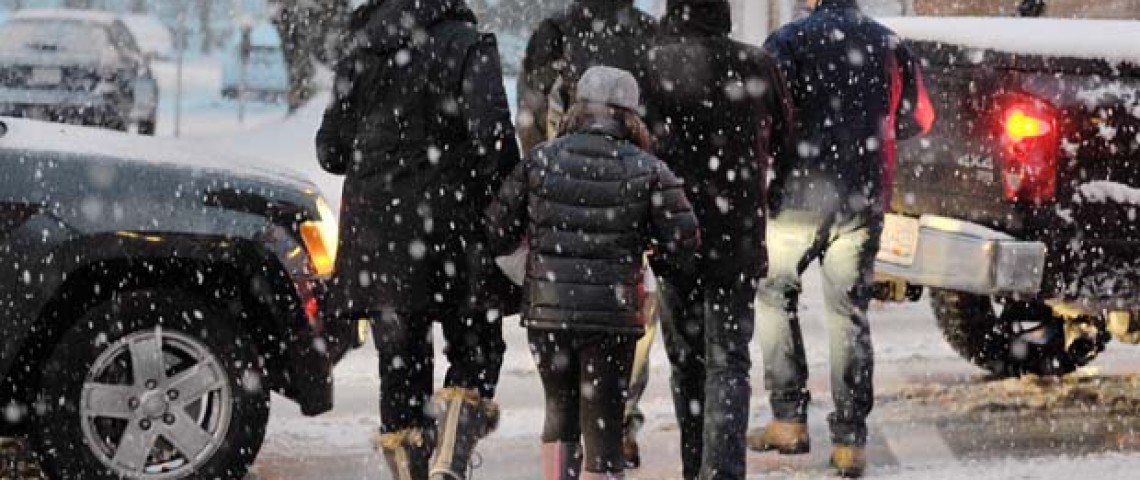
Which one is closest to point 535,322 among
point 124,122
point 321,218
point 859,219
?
point 321,218

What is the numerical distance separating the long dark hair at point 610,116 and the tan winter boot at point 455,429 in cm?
84

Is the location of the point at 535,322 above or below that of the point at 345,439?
above

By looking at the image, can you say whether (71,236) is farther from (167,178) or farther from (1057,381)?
(1057,381)

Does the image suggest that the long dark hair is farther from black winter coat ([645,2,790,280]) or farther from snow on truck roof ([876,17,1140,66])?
snow on truck roof ([876,17,1140,66])

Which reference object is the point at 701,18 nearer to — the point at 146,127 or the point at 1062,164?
the point at 1062,164

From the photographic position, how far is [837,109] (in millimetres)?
7258

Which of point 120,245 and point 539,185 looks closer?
point 539,185

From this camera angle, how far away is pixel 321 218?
6.89 metres

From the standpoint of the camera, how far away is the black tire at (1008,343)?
31.8 ft

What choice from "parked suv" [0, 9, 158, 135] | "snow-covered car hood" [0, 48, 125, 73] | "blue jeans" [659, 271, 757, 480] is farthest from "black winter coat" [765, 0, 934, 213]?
"snow-covered car hood" [0, 48, 125, 73]

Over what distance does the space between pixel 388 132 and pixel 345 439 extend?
2202mm

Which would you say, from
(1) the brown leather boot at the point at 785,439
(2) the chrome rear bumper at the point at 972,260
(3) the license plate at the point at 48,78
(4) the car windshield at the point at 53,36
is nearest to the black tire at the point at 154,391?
(1) the brown leather boot at the point at 785,439

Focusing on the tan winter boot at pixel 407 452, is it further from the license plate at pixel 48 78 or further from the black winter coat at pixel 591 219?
the license plate at pixel 48 78

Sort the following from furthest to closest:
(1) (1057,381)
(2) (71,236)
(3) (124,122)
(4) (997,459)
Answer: (3) (124,122) < (1) (1057,381) < (4) (997,459) < (2) (71,236)
